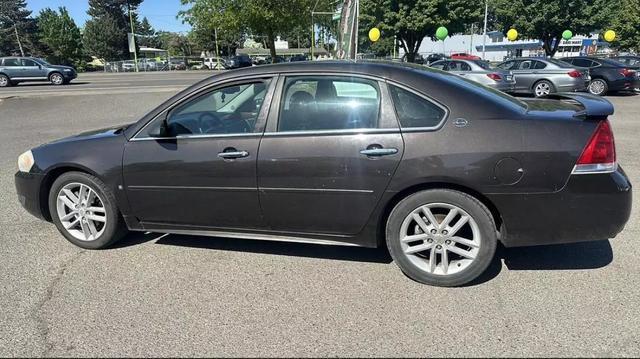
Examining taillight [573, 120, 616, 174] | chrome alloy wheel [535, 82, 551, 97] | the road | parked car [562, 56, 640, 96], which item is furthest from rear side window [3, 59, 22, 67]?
taillight [573, 120, 616, 174]

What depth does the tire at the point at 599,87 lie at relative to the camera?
15.9 meters

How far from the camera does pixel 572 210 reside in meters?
2.94

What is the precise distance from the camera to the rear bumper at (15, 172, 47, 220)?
394 centimetres

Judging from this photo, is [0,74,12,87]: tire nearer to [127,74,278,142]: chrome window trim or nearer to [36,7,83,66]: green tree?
[127,74,278,142]: chrome window trim

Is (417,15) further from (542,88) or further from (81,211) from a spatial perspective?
(81,211)

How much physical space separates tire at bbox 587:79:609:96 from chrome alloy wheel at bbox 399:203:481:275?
51.9 ft

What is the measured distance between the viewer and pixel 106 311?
2.96 m

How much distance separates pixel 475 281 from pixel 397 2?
40044 mm

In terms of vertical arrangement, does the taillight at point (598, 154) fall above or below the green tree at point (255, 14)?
below

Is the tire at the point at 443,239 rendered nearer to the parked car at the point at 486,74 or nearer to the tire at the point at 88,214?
the tire at the point at 88,214

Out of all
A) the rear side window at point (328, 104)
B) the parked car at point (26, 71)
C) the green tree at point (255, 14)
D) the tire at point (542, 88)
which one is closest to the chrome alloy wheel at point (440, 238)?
the rear side window at point (328, 104)

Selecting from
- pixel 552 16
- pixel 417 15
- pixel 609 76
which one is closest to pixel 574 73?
pixel 609 76

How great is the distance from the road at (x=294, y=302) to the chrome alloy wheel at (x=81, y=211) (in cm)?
17

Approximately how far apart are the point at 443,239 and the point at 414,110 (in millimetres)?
925
